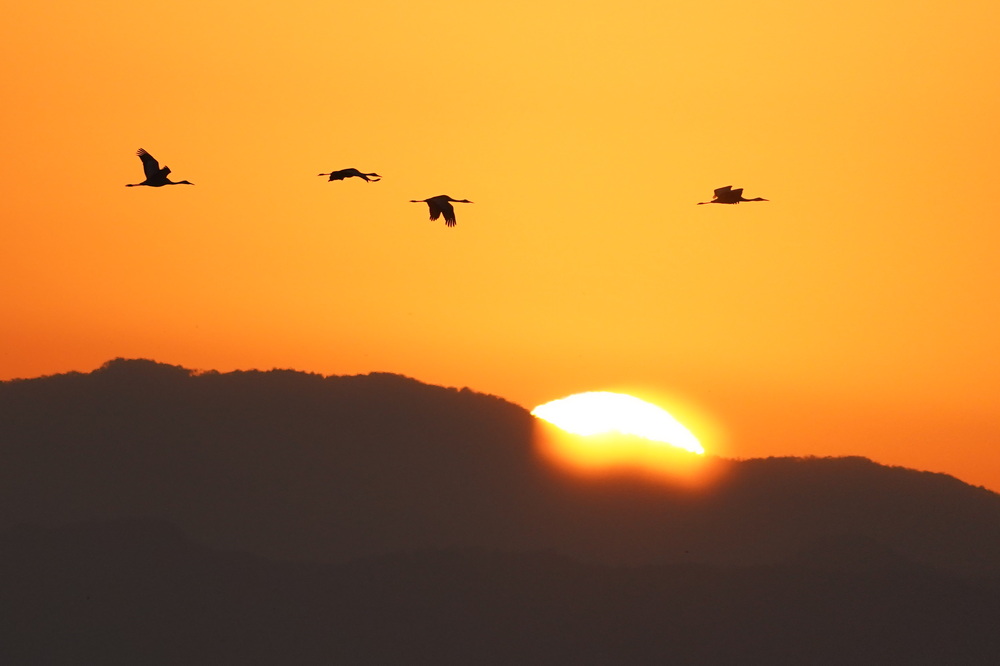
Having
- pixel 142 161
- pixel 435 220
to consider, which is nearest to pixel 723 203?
pixel 435 220

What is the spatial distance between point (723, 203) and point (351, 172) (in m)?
13.4

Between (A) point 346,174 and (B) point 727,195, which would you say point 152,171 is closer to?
(A) point 346,174

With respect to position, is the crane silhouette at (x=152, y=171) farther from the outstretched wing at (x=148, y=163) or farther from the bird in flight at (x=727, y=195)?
the bird in flight at (x=727, y=195)

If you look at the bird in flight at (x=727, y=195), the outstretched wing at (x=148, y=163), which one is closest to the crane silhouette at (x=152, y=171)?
the outstretched wing at (x=148, y=163)

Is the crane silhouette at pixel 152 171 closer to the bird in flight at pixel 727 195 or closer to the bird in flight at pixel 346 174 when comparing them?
the bird in flight at pixel 346 174

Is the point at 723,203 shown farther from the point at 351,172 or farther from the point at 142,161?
the point at 142,161

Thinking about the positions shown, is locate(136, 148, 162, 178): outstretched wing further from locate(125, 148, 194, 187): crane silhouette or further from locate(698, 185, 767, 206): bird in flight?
locate(698, 185, 767, 206): bird in flight

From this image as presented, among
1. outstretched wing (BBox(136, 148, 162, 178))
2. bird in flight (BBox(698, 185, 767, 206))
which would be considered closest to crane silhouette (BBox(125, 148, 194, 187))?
outstretched wing (BBox(136, 148, 162, 178))

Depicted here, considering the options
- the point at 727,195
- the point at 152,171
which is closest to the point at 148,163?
the point at 152,171

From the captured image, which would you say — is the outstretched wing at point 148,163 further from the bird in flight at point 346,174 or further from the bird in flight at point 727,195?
the bird in flight at point 727,195

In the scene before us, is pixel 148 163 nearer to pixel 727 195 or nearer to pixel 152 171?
pixel 152 171

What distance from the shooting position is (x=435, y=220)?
50969mm

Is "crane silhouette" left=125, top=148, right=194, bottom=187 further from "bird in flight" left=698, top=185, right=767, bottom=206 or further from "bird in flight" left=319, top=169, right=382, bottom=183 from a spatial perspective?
"bird in flight" left=698, top=185, right=767, bottom=206

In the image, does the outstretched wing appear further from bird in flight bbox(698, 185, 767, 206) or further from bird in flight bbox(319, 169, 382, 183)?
bird in flight bbox(698, 185, 767, 206)
